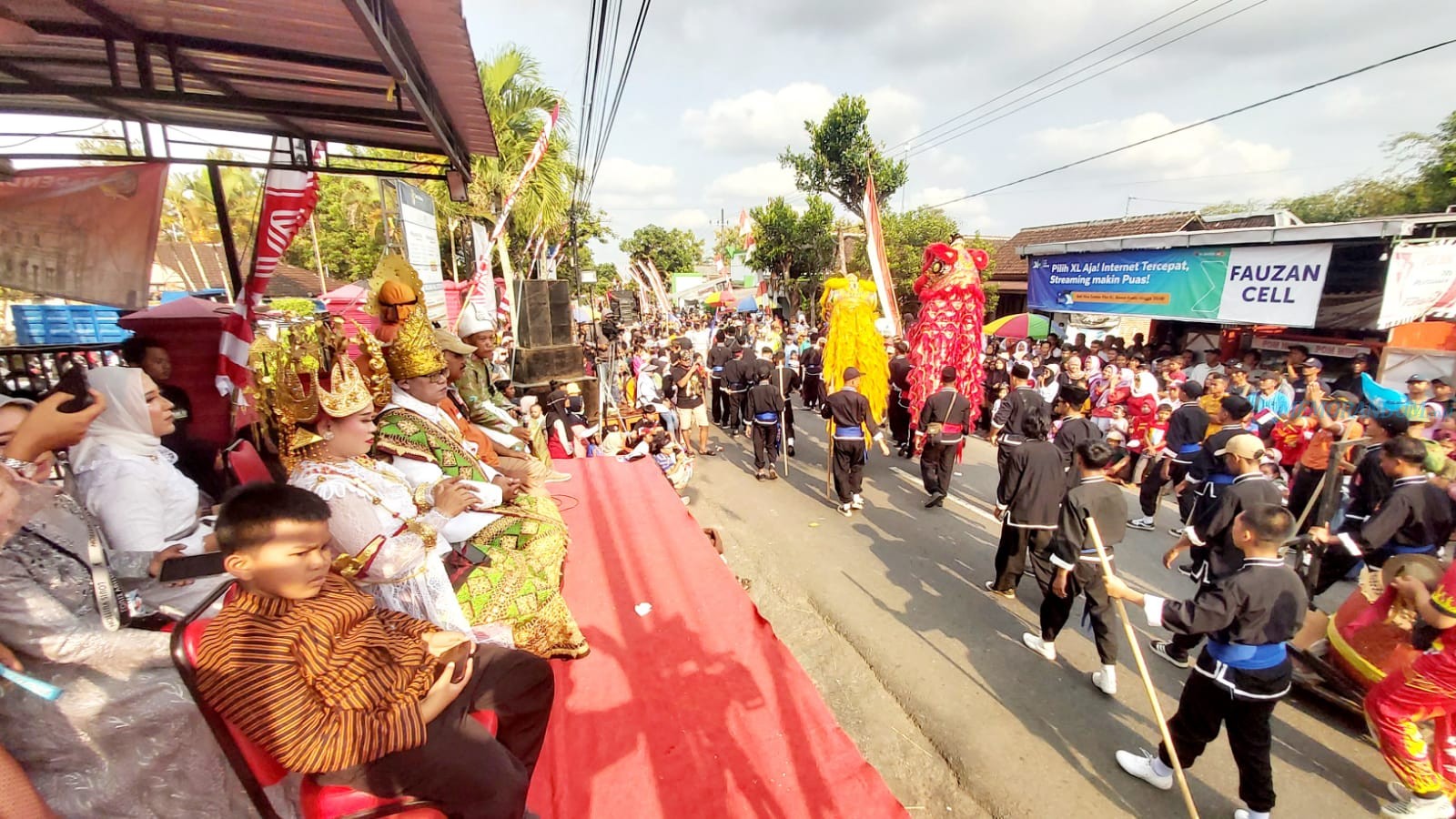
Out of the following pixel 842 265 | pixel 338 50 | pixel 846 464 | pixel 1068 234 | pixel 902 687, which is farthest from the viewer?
pixel 842 265

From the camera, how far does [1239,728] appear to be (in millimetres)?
2600

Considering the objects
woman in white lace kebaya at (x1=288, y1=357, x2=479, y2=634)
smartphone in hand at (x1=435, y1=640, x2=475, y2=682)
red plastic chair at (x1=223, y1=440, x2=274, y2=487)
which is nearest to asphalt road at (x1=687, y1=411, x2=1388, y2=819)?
smartphone in hand at (x1=435, y1=640, x2=475, y2=682)

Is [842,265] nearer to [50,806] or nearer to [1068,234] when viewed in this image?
[1068,234]

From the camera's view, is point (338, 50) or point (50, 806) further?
point (338, 50)

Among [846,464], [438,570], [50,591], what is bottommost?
[846,464]

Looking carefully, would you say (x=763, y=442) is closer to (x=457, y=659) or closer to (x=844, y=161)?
(x=457, y=659)

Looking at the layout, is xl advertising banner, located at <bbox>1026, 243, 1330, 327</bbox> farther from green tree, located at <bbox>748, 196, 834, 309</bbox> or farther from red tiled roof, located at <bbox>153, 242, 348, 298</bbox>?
red tiled roof, located at <bbox>153, 242, 348, 298</bbox>

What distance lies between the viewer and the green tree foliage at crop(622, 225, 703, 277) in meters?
48.9

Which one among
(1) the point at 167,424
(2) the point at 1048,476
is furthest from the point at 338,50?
(2) the point at 1048,476

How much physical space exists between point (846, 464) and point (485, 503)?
15.7 ft

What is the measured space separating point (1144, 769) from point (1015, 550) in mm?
1797

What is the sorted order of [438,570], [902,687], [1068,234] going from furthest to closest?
[1068,234] → [902,687] → [438,570]

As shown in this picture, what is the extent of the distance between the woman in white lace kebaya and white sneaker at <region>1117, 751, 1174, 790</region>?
3.46 m

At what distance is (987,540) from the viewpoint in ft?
19.5
